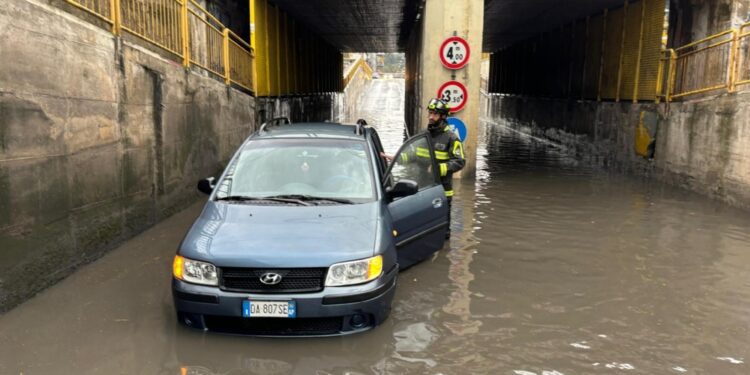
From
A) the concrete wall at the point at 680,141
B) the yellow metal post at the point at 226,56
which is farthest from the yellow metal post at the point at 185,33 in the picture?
the concrete wall at the point at 680,141

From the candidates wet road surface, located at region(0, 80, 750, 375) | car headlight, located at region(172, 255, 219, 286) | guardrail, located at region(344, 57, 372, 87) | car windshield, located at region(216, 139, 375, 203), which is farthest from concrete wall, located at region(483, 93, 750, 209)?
guardrail, located at region(344, 57, 372, 87)

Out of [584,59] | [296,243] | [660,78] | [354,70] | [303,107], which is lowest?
[296,243]

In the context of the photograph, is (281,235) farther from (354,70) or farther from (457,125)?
(354,70)

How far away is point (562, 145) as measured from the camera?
19.6 meters

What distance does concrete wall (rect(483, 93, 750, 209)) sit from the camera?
912 centimetres

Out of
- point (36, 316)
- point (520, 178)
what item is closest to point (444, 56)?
point (520, 178)

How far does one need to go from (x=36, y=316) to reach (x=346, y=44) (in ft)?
91.1

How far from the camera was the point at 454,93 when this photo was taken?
37.2 feet

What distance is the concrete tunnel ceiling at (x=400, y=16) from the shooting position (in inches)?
666

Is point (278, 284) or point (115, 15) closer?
point (278, 284)

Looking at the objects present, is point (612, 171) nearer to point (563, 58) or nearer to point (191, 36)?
point (563, 58)

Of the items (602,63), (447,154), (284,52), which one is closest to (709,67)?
(602,63)

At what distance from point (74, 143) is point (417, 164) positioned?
11.2 feet

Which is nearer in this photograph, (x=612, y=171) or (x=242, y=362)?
(x=242, y=362)
